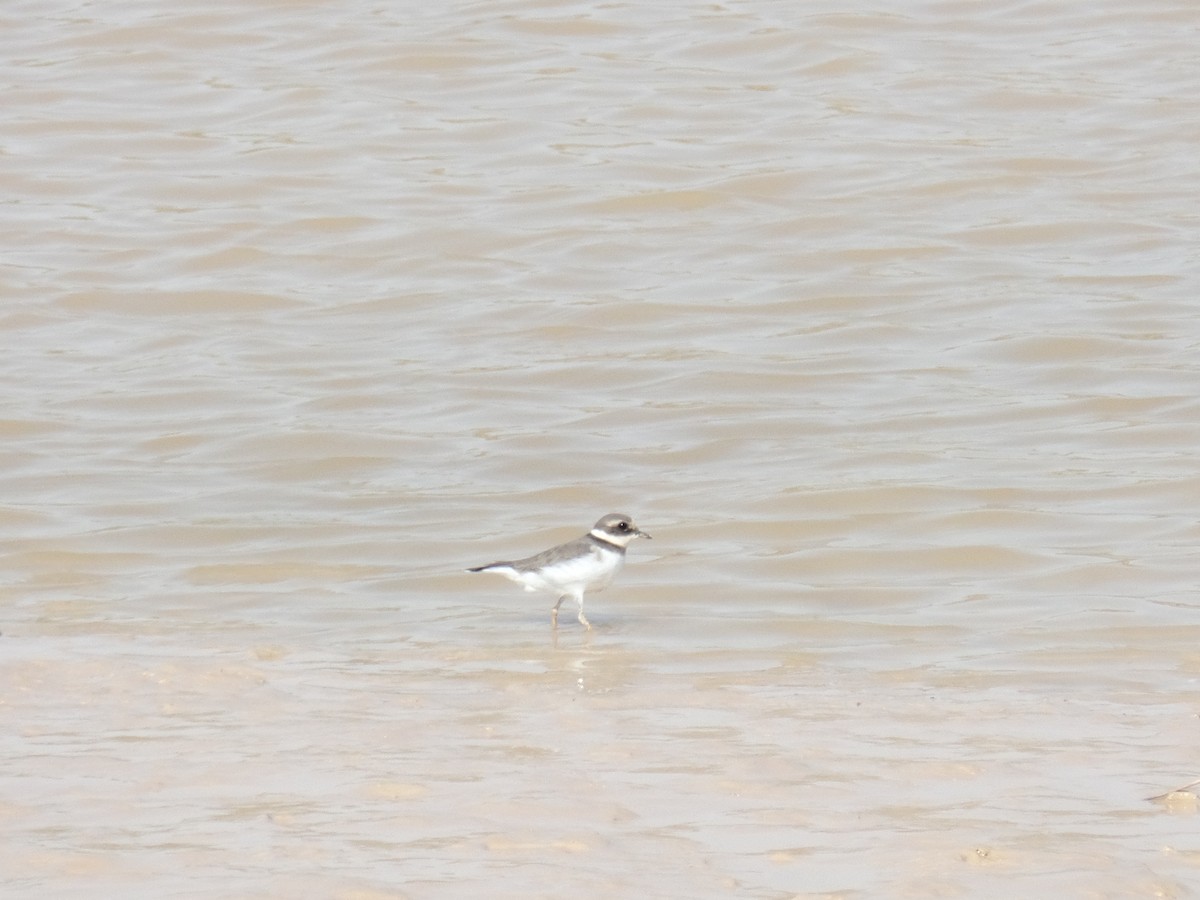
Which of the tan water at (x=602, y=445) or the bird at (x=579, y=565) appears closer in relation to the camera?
the tan water at (x=602, y=445)

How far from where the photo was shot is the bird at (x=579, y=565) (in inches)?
398

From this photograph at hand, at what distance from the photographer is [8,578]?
11352mm

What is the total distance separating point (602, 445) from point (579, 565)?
160 inches

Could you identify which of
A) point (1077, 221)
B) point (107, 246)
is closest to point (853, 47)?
point (1077, 221)

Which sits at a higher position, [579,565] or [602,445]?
[579,565]

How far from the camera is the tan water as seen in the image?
643 centimetres

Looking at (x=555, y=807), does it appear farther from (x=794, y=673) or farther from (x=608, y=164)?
(x=608, y=164)

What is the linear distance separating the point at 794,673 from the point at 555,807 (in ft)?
9.59

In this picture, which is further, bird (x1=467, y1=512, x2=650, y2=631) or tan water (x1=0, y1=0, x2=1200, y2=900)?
bird (x1=467, y1=512, x2=650, y2=631)

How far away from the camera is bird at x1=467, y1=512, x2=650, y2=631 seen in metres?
10.1

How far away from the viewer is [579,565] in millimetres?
10094

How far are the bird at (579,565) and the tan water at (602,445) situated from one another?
0.26m

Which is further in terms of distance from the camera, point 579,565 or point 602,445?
point 602,445

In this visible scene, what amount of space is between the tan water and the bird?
256 mm
